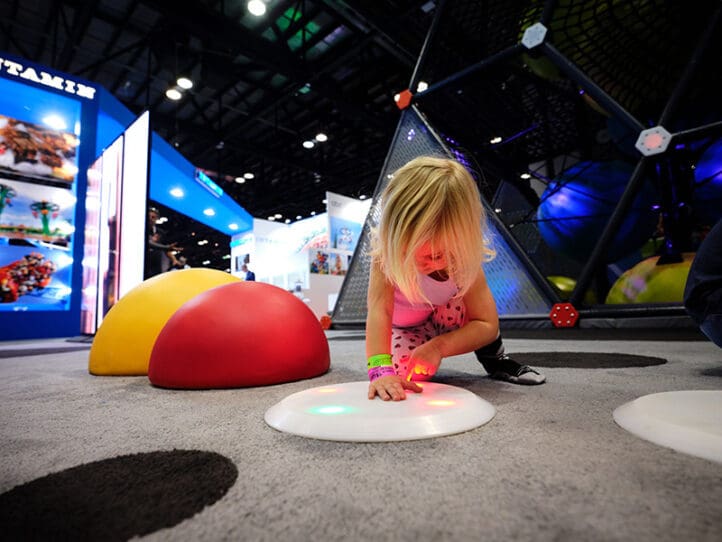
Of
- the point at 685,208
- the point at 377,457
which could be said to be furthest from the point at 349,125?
the point at 377,457

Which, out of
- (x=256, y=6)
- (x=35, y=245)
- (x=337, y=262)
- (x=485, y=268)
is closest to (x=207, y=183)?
(x=337, y=262)

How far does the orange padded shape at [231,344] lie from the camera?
1.29 m

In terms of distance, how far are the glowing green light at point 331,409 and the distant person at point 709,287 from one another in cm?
113

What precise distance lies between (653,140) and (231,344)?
8.39 ft

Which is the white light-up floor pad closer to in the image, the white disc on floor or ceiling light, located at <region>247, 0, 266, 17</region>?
the white disc on floor

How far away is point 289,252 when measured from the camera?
8.72m

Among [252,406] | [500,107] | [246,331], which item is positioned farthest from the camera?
[500,107]

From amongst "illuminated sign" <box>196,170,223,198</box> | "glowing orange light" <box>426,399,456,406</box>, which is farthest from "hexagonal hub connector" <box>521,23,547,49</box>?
"illuminated sign" <box>196,170,223,198</box>

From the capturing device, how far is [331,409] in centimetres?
82

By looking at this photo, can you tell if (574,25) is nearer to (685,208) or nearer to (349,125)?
(685,208)

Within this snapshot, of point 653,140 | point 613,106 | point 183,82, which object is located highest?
point 183,82

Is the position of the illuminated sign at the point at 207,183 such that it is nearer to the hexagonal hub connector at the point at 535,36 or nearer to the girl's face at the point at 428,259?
the hexagonal hub connector at the point at 535,36

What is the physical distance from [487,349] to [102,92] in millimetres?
6199

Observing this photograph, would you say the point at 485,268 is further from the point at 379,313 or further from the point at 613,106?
the point at 379,313
